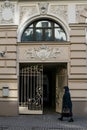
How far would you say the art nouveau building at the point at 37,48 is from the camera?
65.2ft

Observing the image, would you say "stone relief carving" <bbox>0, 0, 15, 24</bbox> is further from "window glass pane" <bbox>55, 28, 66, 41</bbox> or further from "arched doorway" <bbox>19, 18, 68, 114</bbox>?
"window glass pane" <bbox>55, 28, 66, 41</bbox>

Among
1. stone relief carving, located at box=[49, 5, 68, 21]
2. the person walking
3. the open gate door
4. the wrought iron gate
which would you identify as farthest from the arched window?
the person walking

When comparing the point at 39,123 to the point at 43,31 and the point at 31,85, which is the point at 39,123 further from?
the point at 43,31

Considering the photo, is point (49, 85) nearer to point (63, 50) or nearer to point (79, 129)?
point (63, 50)

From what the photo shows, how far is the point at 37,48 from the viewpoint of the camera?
795 inches

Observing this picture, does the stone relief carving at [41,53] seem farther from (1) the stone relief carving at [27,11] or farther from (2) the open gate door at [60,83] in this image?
(1) the stone relief carving at [27,11]

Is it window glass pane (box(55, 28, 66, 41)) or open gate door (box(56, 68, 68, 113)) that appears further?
open gate door (box(56, 68, 68, 113))

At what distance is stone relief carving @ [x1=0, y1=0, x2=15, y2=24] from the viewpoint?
2019cm

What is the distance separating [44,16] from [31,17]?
682 millimetres

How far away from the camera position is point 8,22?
66.3 feet

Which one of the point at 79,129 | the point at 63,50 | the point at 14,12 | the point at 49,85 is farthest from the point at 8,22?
the point at 49,85

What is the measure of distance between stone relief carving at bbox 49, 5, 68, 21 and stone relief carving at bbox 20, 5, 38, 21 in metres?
0.87

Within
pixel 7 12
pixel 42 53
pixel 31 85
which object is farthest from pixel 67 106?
pixel 7 12

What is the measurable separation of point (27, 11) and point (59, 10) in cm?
167
